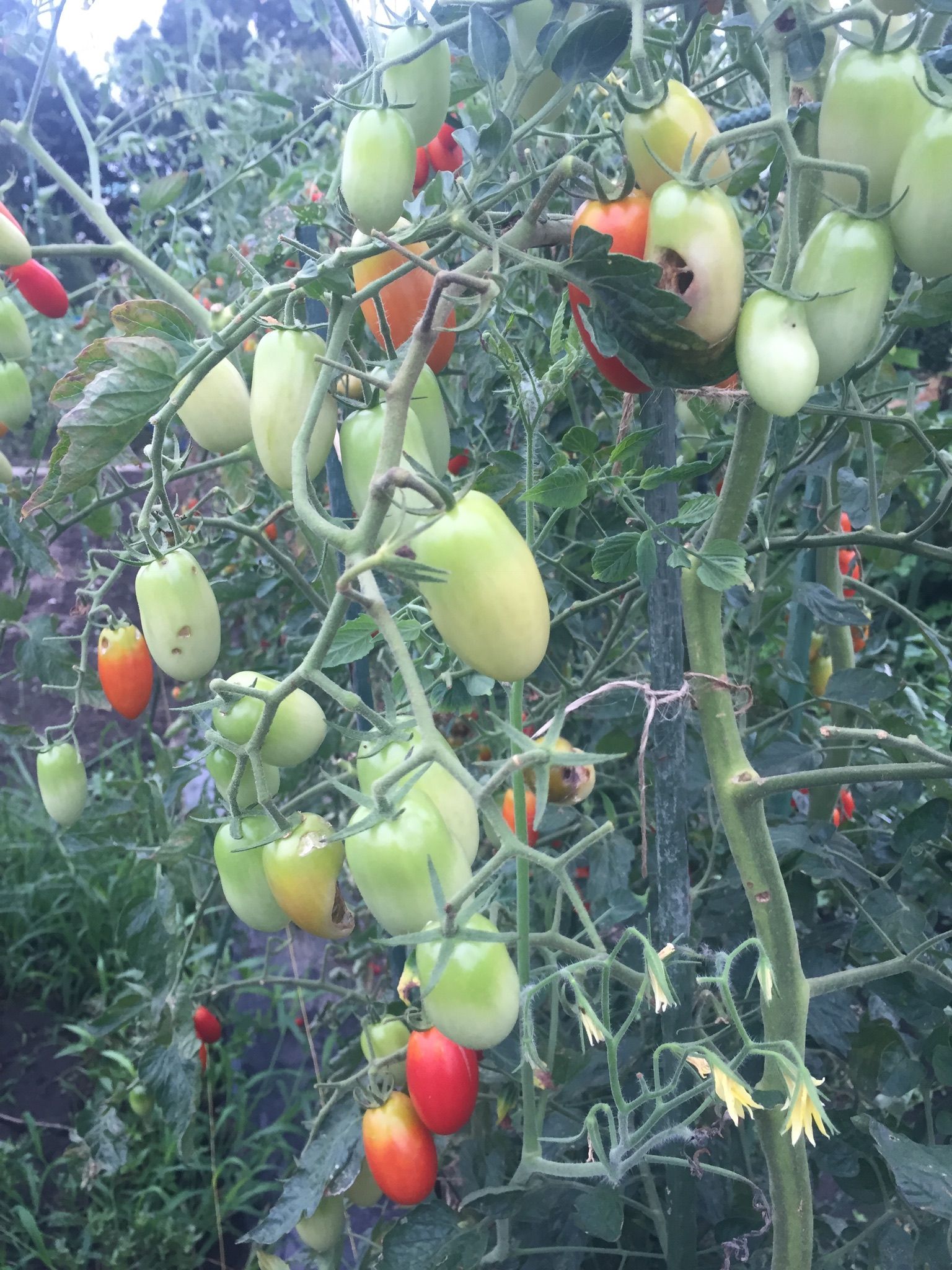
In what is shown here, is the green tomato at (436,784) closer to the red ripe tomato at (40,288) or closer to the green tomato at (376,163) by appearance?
the green tomato at (376,163)

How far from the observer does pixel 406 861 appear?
42cm

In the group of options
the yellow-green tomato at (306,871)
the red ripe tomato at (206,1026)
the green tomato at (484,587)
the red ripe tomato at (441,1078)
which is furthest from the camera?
the red ripe tomato at (206,1026)

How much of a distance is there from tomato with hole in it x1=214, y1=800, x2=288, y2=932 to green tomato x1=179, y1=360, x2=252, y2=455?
24 centimetres

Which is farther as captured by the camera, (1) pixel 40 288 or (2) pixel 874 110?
(1) pixel 40 288

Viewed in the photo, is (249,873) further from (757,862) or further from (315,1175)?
(315,1175)

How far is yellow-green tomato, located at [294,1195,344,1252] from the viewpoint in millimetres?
838

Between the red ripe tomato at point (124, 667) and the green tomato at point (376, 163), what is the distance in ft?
2.02

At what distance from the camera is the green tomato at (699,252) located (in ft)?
1.37

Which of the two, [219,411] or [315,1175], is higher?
[219,411]

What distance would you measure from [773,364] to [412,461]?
0.52 feet

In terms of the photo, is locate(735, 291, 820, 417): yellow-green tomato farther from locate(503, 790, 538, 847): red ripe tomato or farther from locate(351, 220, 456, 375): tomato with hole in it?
locate(503, 790, 538, 847): red ripe tomato

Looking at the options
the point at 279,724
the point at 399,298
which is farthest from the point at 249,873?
the point at 399,298

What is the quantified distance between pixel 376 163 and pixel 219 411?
20cm

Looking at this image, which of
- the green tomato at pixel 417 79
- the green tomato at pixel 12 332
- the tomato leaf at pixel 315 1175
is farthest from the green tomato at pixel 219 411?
the tomato leaf at pixel 315 1175
